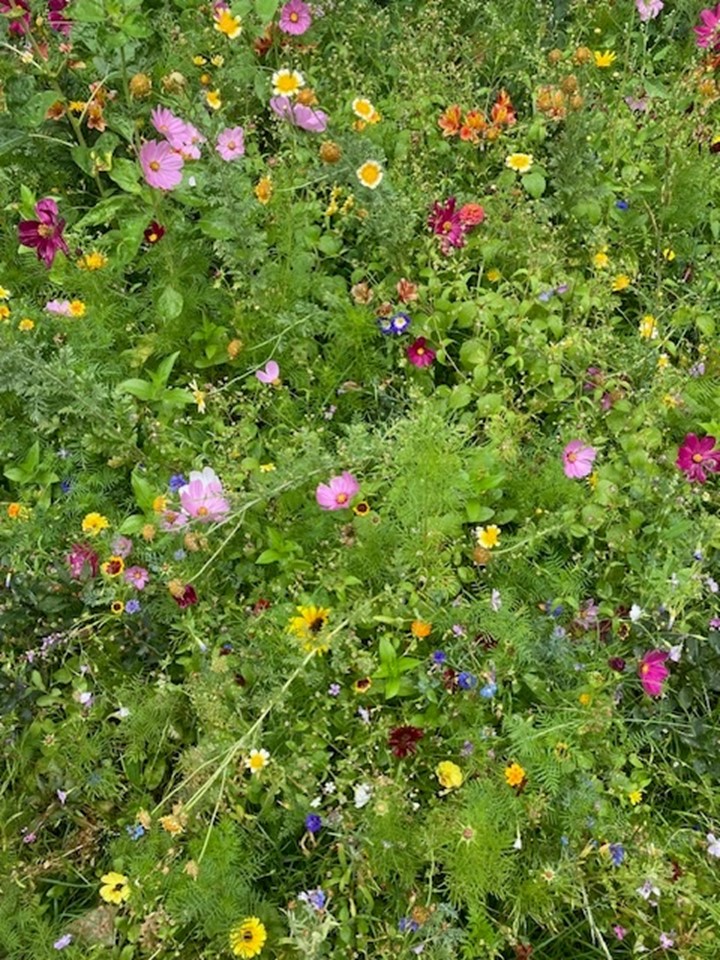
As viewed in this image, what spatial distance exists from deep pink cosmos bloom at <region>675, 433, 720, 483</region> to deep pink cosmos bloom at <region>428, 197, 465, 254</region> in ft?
2.52

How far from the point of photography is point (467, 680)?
5.78ft

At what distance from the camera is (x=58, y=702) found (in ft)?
6.28

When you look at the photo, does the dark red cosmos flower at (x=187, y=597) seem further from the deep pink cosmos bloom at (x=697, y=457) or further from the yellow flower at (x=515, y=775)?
the deep pink cosmos bloom at (x=697, y=457)

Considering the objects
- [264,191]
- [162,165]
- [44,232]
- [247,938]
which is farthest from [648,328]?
[247,938]

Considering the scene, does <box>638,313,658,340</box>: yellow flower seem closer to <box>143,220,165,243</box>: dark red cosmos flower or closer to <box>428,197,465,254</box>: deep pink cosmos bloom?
<box>428,197,465,254</box>: deep pink cosmos bloom

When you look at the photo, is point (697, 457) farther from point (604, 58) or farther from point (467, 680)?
point (604, 58)

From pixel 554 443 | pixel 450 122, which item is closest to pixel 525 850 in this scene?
pixel 554 443

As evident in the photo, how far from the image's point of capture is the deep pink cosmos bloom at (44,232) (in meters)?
2.09

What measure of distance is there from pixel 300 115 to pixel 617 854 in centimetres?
191

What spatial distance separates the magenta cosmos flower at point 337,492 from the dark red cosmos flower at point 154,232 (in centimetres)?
81

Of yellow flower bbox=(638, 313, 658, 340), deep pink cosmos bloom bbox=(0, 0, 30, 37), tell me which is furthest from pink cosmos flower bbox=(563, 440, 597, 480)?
deep pink cosmos bloom bbox=(0, 0, 30, 37)

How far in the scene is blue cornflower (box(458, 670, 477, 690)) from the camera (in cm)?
176

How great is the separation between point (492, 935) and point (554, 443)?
1038 mm

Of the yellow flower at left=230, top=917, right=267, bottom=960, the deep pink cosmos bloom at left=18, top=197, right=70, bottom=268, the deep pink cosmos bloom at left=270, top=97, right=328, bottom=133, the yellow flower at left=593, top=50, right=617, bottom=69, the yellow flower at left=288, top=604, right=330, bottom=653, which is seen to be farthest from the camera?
the yellow flower at left=593, top=50, right=617, bottom=69
